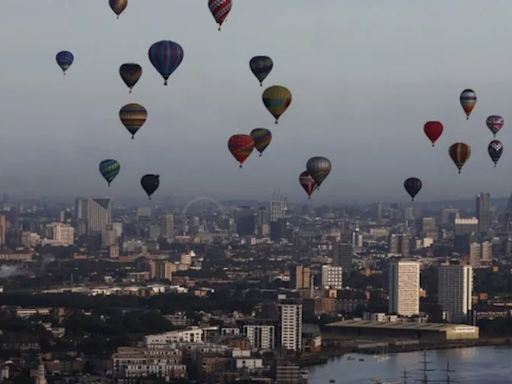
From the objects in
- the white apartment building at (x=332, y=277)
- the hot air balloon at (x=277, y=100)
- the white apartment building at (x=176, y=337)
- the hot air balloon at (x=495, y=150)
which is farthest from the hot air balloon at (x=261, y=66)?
the white apartment building at (x=332, y=277)

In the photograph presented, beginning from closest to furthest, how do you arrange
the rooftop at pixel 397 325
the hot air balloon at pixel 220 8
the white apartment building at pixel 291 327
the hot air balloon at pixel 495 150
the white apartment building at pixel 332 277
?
the hot air balloon at pixel 220 8 → the hot air balloon at pixel 495 150 → the white apartment building at pixel 291 327 → the rooftop at pixel 397 325 → the white apartment building at pixel 332 277

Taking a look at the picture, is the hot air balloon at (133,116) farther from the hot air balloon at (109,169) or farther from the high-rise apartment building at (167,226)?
the high-rise apartment building at (167,226)

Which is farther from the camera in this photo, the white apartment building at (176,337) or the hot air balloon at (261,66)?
the white apartment building at (176,337)

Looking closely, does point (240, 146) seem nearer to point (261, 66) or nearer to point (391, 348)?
point (261, 66)

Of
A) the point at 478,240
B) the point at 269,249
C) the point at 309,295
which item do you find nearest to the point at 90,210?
the point at 269,249

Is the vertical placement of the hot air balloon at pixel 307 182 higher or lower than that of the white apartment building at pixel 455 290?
higher

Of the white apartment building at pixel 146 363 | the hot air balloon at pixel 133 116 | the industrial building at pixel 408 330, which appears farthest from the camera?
the industrial building at pixel 408 330

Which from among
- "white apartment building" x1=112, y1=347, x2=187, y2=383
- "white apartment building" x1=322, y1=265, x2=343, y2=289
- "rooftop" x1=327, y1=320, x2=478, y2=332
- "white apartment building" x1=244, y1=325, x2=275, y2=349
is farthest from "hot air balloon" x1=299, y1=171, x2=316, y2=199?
"white apartment building" x1=322, y1=265, x2=343, y2=289

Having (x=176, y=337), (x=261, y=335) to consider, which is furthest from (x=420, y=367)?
(x=176, y=337)

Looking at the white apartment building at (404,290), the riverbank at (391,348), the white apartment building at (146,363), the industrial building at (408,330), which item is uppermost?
the white apartment building at (404,290)
